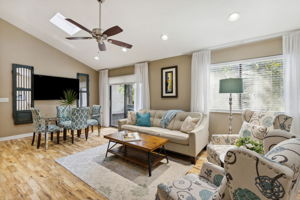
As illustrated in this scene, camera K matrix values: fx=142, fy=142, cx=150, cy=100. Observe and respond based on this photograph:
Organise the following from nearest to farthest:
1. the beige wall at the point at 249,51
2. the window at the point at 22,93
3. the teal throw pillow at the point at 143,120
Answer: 1. the beige wall at the point at 249,51
2. the teal throw pillow at the point at 143,120
3. the window at the point at 22,93

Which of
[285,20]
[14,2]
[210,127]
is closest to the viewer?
[285,20]

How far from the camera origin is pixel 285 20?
2502 millimetres

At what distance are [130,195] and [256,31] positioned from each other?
3640 millimetres

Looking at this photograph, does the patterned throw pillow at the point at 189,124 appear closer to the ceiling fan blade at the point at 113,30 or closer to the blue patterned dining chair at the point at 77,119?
the ceiling fan blade at the point at 113,30

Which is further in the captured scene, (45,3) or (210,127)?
(210,127)

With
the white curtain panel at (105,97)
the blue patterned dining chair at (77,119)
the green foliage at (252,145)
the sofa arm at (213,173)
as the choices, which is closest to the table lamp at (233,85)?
the green foliage at (252,145)

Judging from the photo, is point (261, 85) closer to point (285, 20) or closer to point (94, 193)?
point (285, 20)

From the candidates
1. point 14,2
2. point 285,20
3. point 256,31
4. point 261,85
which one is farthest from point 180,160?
point 14,2

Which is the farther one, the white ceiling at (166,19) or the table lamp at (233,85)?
the table lamp at (233,85)

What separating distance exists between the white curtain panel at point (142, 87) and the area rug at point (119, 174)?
6.99 feet

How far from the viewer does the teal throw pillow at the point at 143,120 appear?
3980 mm

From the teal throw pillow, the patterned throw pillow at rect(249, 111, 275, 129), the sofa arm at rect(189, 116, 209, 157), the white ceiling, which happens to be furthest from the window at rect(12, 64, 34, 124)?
the patterned throw pillow at rect(249, 111, 275, 129)

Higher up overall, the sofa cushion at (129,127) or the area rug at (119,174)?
the sofa cushion at (129,127)

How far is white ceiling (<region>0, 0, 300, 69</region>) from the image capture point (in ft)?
7.99
